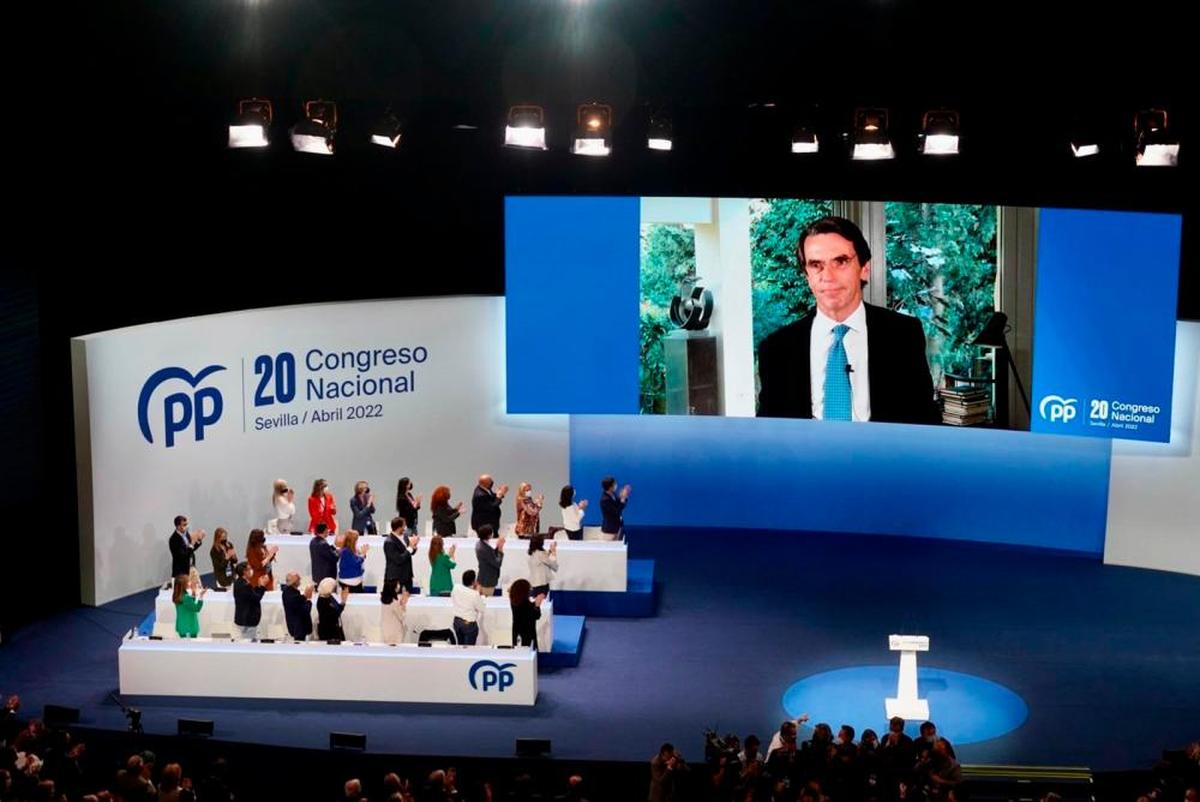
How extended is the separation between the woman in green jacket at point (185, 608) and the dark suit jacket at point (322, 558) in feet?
3.80

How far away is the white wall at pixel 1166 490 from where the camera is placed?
54.0ft

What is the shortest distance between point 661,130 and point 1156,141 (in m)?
4.33

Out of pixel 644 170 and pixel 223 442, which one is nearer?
pixel 223 442

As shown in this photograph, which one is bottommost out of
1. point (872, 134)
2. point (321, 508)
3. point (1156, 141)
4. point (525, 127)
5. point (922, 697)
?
point (922, 697)

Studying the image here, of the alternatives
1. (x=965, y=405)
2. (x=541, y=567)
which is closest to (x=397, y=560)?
(x=541, y=567)

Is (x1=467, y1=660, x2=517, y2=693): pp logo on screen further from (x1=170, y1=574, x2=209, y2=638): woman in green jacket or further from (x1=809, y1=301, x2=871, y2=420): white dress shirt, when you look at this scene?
(x1=809, y1=301, x2=871, y2=420): white dress shirt

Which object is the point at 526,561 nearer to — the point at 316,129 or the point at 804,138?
the point at 316,129

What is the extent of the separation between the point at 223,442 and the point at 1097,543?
8857 mm

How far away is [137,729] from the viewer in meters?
12.0

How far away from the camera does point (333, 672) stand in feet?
42.8

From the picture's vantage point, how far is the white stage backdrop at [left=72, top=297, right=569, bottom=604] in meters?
15.4

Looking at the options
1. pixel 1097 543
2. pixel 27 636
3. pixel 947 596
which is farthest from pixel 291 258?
pixel 1097 543

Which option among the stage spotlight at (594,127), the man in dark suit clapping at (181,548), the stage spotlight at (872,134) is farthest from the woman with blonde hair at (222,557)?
the stage spotlight at (872,134)

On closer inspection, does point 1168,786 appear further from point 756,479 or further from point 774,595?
point 756,479
